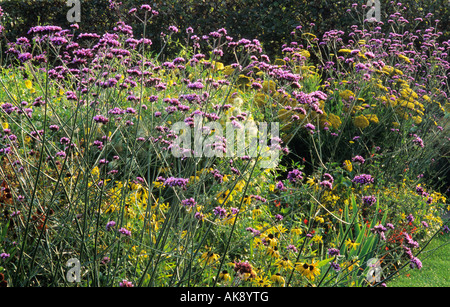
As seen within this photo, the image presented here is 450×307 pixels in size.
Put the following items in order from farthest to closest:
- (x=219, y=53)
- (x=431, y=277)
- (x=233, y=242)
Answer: (x=431, y=277)
(x=233, y=242)
(x=219, y=53)

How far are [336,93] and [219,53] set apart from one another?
9.76 feet

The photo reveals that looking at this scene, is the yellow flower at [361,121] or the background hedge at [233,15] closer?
the yellow flower at [361,121]

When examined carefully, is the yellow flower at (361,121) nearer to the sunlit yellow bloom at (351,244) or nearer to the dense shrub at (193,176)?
the dense shrub at (193,176)

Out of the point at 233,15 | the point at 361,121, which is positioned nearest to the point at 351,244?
the point at 361,121

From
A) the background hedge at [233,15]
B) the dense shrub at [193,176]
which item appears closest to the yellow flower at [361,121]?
the dense shrub at [193,176]

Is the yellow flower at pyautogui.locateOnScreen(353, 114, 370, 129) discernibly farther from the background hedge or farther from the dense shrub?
the background hedge

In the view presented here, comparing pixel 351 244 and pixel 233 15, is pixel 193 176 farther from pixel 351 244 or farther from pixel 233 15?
pixel 233 15

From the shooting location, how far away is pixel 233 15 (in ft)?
30.3

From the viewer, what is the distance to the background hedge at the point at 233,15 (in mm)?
9102
